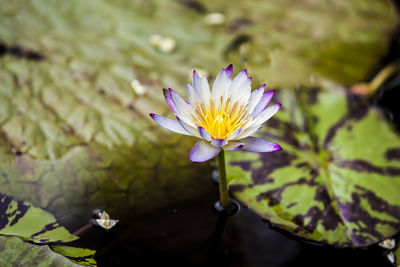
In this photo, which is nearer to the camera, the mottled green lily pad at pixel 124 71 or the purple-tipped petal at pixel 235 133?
the purple-tipped petal at pixel 235 133

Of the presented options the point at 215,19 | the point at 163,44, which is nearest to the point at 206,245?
the point at 163,44

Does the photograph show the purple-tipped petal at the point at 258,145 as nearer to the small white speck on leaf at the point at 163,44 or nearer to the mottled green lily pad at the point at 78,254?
the mottled green lily pad at the point at 78,254

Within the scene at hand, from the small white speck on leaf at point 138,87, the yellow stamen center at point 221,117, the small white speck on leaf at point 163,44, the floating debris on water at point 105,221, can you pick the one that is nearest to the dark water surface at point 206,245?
the floating debris on water at point 105,221

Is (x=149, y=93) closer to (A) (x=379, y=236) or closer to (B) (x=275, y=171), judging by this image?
(B) (x=275, y=171)

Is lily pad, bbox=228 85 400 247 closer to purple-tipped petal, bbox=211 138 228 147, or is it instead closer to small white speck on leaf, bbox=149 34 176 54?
purple-tipped petal, bbox=211 138 228 147

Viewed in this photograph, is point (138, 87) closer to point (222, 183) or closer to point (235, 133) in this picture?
point (222, 183)
